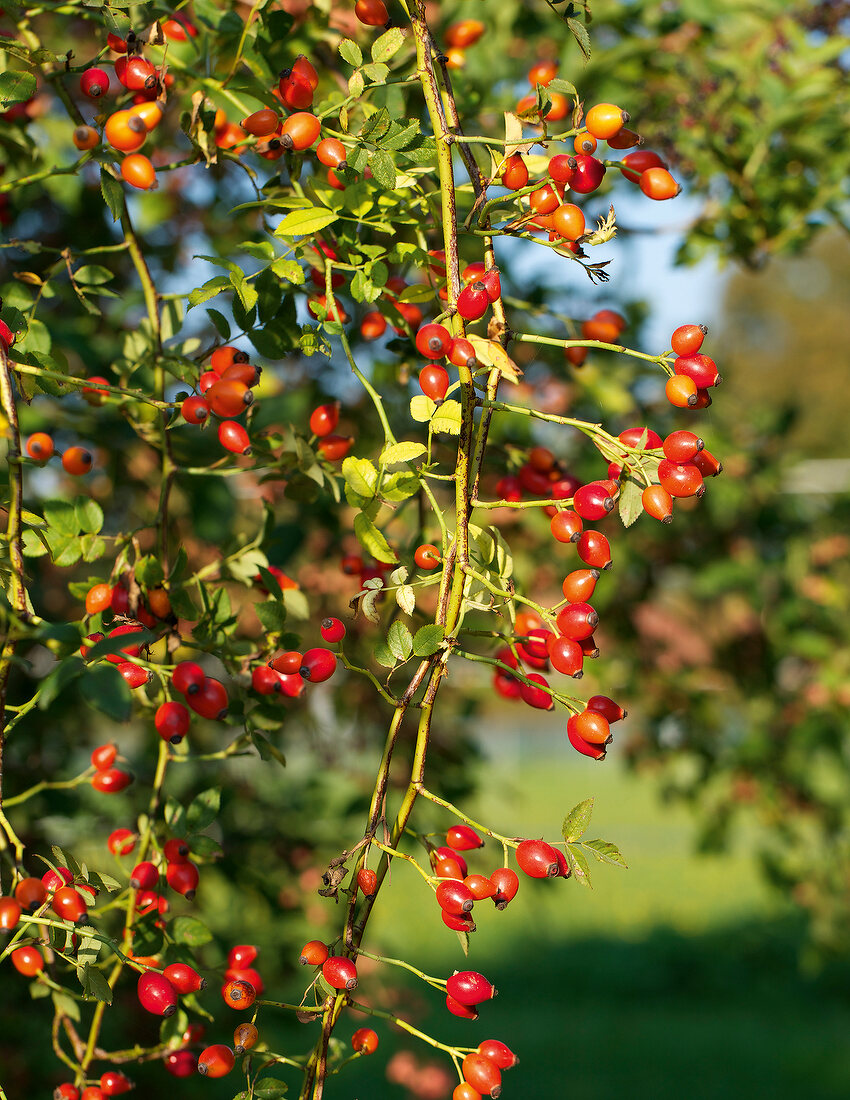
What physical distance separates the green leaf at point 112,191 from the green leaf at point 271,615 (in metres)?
0.33

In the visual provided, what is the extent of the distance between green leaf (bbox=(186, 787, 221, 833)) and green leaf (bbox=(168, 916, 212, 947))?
7 centimetres

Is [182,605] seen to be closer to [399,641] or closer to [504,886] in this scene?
[399,641]

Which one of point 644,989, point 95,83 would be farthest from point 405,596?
point 644,989

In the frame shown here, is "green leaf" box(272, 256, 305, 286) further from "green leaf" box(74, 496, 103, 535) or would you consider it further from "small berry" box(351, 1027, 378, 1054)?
"small berry" box(351, 1027, 378, 1054)

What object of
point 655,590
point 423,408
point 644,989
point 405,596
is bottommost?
point 644,989

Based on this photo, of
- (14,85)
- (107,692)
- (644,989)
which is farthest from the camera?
(644,989)

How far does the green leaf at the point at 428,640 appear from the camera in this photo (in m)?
0.67

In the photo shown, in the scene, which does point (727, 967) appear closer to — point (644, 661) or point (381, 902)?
point (381, 902)

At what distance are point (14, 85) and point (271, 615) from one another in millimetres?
446

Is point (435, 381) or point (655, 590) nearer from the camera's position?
point (435, 381)

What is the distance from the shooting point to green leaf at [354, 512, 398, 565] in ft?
2.48

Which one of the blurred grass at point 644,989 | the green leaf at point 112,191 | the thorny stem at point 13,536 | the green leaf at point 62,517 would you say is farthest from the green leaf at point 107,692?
the blurred grass at point 644,989

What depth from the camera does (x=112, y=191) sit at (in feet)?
2.65

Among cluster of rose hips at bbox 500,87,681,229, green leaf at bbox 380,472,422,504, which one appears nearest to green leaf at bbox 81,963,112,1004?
green leaf at bbox 380,472,422,504
